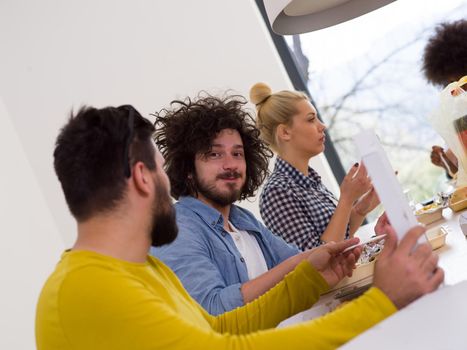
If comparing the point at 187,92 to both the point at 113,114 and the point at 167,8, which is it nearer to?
the point at 167,8

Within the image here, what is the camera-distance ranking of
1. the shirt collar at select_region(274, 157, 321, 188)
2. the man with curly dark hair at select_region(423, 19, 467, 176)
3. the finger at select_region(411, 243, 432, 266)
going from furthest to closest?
1. the man with curly dark hair at select_region(423, 19, 467, 176)
2. the shirt collar at select_region(274, 157, 321, 188)
3. the finger at select_region(411, 243, 432, 266)

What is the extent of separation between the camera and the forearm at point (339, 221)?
7.27ft

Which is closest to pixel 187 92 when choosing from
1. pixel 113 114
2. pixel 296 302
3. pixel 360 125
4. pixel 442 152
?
pixel 360 125

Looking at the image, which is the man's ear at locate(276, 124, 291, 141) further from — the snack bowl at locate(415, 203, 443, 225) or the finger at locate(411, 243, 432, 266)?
the finger at locate(411, 243, 432, 266)

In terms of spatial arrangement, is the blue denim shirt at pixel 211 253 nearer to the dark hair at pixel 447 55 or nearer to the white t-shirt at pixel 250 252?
the white t-shirt at pixel 250 252

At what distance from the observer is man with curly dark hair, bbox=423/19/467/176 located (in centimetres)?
295

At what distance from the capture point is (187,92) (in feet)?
12.8

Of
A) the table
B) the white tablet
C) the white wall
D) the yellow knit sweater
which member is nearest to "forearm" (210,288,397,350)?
the yellow knit sweater

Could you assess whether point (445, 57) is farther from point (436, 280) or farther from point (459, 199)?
point (436, 280)

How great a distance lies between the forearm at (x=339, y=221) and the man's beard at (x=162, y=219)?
3.79ft

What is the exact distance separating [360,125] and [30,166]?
1.99 metres

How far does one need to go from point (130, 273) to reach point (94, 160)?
18cm

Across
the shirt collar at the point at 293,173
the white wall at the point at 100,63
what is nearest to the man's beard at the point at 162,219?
the shirt collar at the point at 293,173

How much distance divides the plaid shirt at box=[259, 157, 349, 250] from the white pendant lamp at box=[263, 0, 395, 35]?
0.69 metres
